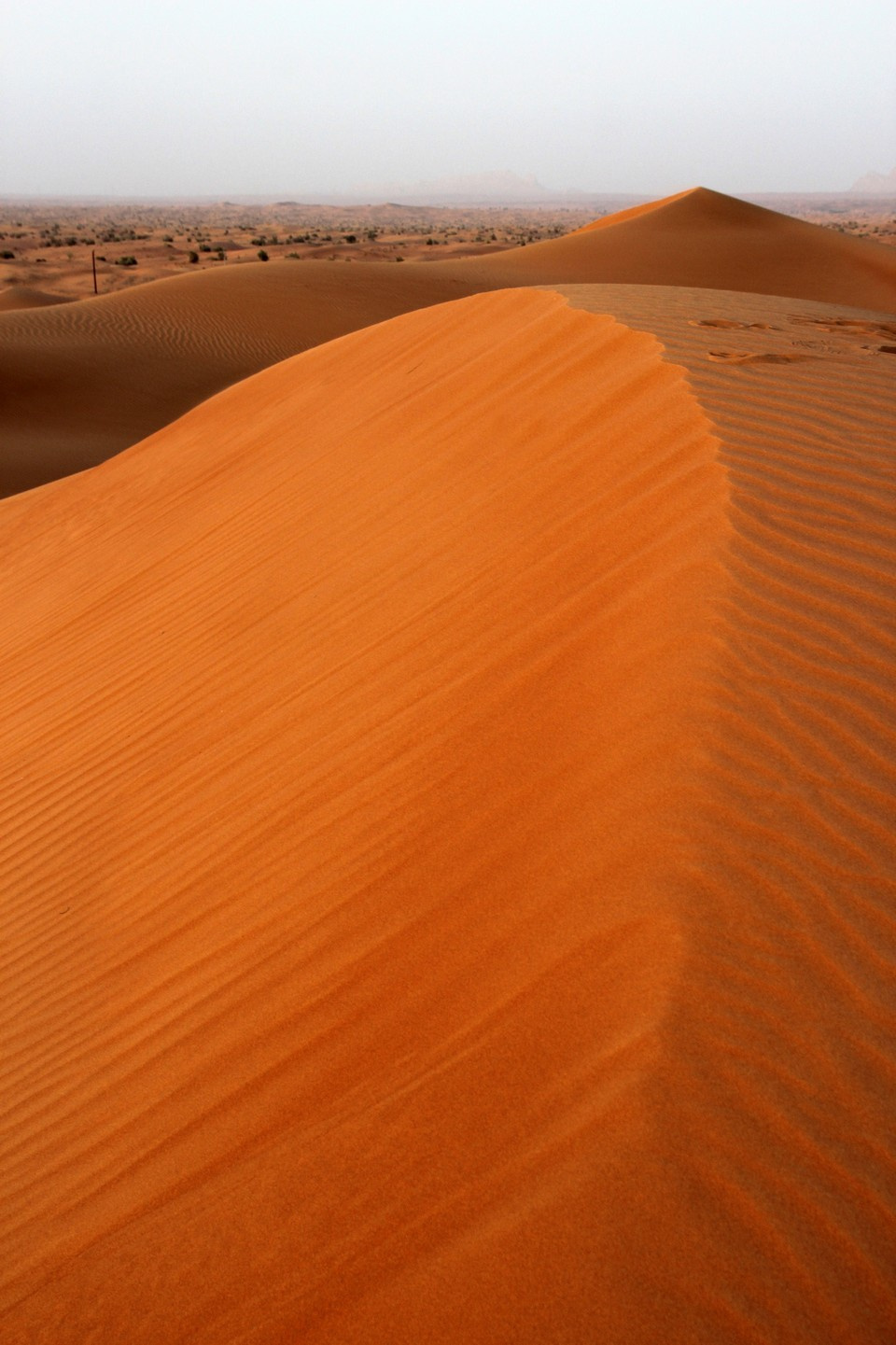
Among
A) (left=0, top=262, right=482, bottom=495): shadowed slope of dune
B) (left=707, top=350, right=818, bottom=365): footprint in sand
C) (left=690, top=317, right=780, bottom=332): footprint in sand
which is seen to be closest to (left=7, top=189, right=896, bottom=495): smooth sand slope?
(left=0, top=262, right=482, bottom=495): shadowed slope of dune

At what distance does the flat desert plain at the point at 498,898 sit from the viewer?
1.74m

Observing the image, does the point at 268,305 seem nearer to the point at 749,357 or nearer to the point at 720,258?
the point at 720,258

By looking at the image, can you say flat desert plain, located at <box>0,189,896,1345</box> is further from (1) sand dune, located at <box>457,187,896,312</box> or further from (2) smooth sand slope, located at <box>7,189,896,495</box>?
(1) sand dune, located at <box>457,187,896,312</box>

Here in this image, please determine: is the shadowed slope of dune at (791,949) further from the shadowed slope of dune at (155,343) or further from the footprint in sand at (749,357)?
the shadowed slope of dune at (155,343)

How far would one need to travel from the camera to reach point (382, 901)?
2.66 meters

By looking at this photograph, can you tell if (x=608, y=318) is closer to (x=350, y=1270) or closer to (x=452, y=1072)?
(x=452, y=1072)

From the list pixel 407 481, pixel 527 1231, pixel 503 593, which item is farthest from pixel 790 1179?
pixel 407 481

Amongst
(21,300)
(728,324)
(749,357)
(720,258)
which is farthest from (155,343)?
(749,357)

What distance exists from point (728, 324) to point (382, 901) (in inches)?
177

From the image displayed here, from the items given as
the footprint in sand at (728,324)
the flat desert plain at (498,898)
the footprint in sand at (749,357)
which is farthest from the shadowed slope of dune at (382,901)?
the footprint in sand at (728,324)

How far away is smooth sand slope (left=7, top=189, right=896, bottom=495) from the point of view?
55.6 ft

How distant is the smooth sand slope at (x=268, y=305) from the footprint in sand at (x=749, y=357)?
10492 millimetres

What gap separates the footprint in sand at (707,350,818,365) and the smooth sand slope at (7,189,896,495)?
10492mm

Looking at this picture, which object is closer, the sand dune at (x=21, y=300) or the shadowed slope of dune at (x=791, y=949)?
the shadowed slope of dune at (x=791, y=949)
